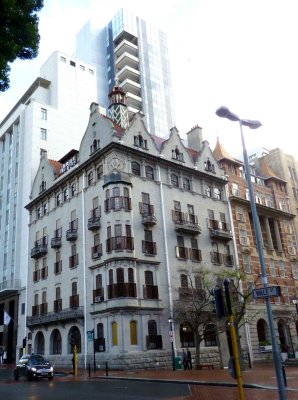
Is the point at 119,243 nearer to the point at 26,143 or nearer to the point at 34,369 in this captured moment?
the point at 34,369

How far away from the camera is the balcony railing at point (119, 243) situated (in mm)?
39297

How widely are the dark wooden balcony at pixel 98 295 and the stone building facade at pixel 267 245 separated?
16480mm

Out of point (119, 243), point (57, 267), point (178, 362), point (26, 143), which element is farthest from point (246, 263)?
point (26, 143)

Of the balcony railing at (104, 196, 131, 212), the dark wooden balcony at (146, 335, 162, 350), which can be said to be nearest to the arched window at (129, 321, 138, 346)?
the dark wooden balcony at (146, 335, 162, 350)

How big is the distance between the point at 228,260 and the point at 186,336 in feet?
37.0

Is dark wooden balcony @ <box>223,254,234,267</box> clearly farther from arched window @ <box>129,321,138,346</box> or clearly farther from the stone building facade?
arched window @ <box>129,321,138,346</box>

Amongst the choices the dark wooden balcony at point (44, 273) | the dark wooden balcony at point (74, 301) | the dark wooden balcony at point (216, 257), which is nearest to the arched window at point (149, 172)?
the dark wooden balcony at point (216, 257)

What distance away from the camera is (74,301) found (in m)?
43.2

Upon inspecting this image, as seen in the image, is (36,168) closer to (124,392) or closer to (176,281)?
(176,281)

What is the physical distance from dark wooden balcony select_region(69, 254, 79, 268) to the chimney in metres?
21.8

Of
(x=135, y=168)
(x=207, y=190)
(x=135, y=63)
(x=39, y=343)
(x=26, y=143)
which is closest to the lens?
(x=135, y=168)

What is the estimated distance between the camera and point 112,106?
50281 millimetres

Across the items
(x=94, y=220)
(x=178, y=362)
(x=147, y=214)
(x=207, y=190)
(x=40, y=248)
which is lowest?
(x=178, y=362)

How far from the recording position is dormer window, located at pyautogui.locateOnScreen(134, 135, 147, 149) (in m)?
44.7
